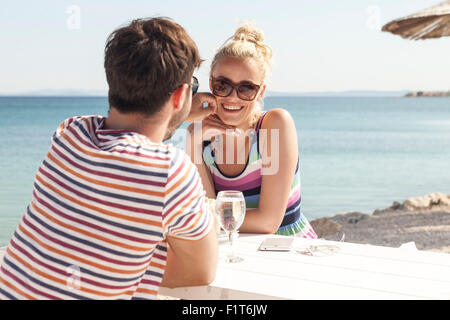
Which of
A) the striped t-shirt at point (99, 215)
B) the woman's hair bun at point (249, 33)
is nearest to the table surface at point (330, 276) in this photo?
the striped t-shirt at point (99, 215)

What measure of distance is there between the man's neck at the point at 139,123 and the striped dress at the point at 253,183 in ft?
4.48

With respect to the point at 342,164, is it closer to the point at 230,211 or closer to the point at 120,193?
the point at 230,211

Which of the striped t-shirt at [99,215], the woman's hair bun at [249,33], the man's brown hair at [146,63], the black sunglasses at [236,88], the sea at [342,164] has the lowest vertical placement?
the sea at [342,164]

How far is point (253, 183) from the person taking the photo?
9.30 ft

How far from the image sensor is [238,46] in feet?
9.13

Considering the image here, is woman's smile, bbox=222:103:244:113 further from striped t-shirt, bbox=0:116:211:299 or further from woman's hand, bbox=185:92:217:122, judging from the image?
striped t-shirt, bbox=0:116:211:299

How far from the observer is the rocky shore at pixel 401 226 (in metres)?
7.02

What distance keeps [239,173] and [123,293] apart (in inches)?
59.5

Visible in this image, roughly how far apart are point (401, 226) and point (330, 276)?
672cm

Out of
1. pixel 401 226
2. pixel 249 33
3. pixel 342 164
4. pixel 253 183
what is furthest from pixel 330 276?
pixel 342 164

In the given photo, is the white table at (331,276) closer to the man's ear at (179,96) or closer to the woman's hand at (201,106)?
the man's ear at (179,96)

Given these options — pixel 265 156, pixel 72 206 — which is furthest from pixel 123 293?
pixel 265 156
